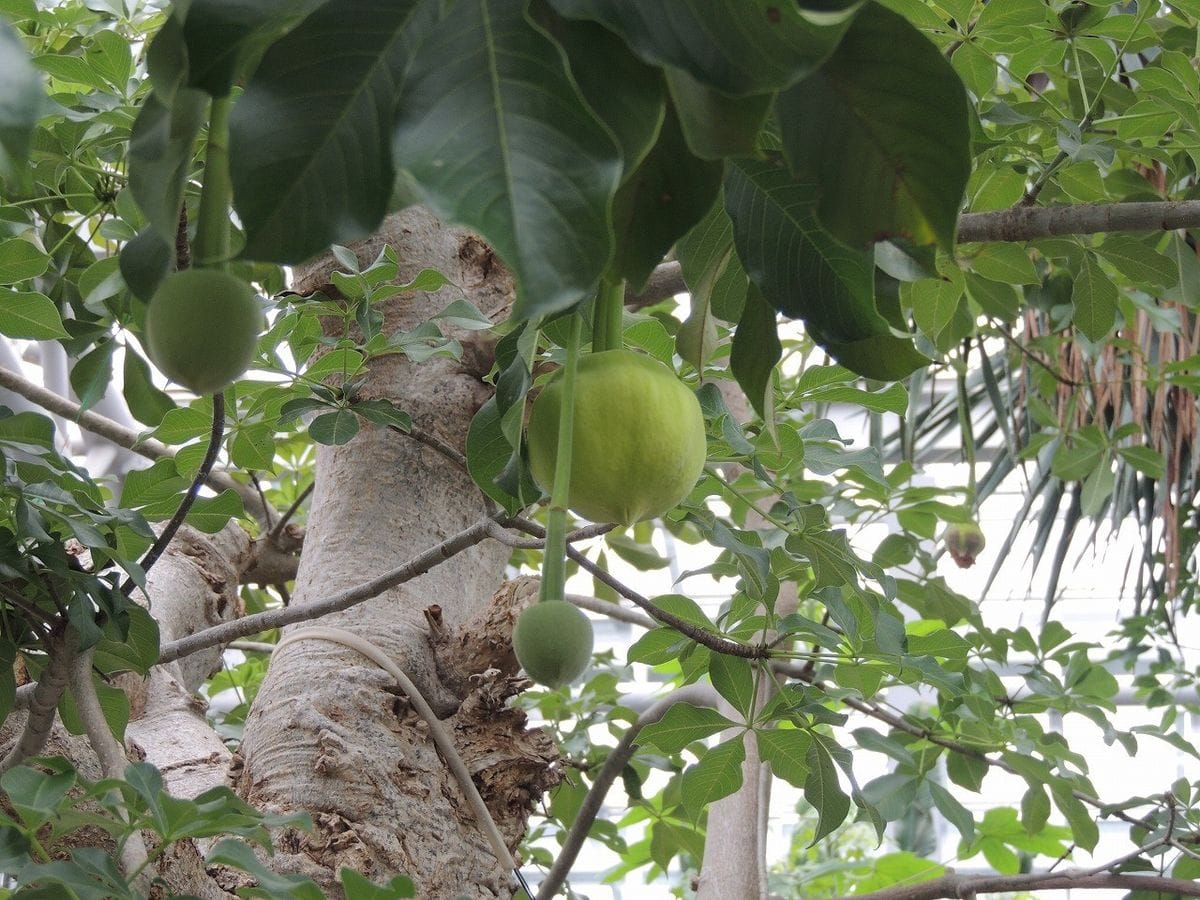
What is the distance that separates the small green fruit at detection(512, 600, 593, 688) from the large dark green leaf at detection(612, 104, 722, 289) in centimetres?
11

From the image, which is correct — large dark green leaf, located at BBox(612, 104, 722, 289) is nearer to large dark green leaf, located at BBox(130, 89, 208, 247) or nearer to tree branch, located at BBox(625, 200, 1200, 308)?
large dark green leaf, located at BBox(130, 89, 208, 247)

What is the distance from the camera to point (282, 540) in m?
1.40

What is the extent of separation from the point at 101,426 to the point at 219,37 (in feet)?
3.30

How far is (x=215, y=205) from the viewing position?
318mm

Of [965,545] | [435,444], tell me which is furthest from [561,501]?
[965,545]

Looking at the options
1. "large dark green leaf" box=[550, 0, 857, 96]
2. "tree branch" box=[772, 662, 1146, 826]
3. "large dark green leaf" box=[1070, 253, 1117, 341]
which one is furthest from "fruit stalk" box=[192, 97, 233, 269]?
"tree branch" box=[772, 662, 1146, 826]

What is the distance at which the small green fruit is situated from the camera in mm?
331

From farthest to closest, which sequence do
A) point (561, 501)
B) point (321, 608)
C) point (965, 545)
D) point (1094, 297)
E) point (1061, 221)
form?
1. point (965, 545)
2. point (1094, 297)
3. point (321, 608)
4. point (1061, 221)
5. point (561, 501)

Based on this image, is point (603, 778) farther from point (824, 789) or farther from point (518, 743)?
point (824, 789)

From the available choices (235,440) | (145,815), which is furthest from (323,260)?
(145,815)

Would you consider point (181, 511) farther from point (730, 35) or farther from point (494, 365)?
point (730, 35)

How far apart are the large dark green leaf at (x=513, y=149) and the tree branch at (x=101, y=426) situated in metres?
0.67

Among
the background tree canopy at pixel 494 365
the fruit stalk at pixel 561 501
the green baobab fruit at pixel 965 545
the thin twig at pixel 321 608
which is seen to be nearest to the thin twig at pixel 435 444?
the background tree canopy at pixel 494 365

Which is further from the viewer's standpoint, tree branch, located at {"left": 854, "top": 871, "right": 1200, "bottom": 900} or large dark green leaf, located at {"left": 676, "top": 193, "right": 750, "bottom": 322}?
tree branch, located at {"left": 854, "top": 871, "right": 1200, "bottom": 900}
